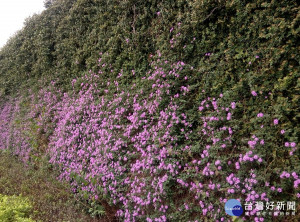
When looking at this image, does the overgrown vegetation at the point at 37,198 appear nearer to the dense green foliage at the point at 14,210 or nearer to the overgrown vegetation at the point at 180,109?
the dense green foliage at the point at 14,210

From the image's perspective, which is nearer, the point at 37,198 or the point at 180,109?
the point at 180,109

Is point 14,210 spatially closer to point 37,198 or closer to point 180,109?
point 37,198

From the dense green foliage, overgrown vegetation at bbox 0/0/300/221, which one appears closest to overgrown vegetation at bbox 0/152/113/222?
the dense green foliage

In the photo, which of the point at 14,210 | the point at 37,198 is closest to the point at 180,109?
the point at 14,210

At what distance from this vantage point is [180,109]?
3.58 meters

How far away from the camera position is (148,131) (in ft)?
12.8

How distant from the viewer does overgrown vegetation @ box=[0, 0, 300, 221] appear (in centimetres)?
259

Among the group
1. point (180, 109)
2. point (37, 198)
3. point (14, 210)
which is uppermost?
point (180, 109)

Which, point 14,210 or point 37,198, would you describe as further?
point 37,198

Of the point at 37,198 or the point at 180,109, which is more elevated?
the point at 180,109

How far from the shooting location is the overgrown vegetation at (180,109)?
259 centimetres

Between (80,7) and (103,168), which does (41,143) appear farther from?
(80,7)

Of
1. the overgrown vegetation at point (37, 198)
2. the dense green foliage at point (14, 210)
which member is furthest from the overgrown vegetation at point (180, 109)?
the dense green foliage at point (14, 210)

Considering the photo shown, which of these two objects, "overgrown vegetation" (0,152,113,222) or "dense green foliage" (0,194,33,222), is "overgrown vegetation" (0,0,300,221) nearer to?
"overgrown vegetation" (0,152,113,222)
